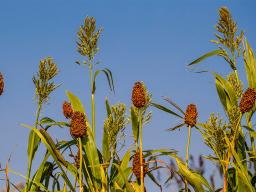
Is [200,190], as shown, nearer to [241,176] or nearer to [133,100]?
[241,176]

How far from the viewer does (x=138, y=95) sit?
287 cm

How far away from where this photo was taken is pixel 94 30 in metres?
3.34

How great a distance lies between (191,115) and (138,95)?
0.49m

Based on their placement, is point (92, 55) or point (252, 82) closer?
point (92, 55)

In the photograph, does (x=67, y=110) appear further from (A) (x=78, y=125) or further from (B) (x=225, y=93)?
(B) (x=225, y=93)

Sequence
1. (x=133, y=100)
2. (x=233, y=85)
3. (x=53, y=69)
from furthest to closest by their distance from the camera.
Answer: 1. (x=233, y=85)
2. (x=53, y=69)
3. (x=133, y=100)

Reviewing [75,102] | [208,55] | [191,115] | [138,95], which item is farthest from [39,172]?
[208,55]

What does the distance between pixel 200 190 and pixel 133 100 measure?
0.67 m

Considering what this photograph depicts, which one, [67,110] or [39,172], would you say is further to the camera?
[67,110]

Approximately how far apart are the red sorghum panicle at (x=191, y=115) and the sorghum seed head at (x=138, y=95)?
0.42 m

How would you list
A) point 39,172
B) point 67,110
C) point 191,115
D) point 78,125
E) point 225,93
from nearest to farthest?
1. point 78,125
2. point 191,115
3. point 39,172
4. point 67,110
5. point 225,93

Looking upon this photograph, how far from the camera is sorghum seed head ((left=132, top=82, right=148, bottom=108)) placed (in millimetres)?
2871

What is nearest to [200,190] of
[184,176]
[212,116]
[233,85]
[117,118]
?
[184,176]

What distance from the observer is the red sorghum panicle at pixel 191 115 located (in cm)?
317
